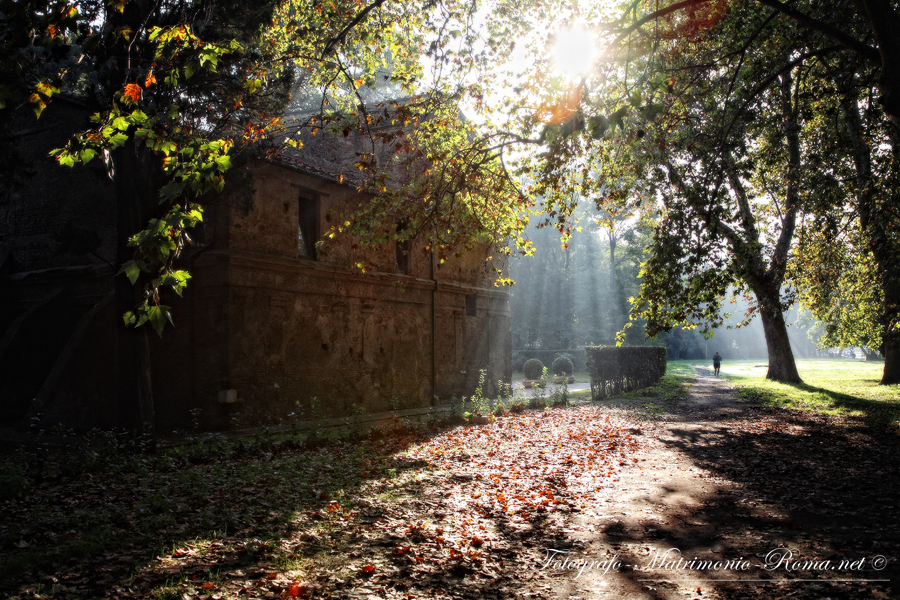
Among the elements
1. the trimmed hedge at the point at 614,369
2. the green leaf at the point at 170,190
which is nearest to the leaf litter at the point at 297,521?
the green leaf at the point at 170,190

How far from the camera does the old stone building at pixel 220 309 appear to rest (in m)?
13.2

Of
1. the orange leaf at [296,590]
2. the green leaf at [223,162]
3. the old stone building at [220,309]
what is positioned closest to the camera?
the green leaf at [223,162]

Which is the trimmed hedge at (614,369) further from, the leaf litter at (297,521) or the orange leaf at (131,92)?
the orange leaf at (131,92)

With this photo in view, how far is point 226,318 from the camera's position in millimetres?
13172

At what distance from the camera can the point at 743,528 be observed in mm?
5371

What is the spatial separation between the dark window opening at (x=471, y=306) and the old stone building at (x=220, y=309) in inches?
162

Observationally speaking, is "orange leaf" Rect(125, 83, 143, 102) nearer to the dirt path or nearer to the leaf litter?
the leaf litter

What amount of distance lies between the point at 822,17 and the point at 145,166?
43.8 ft

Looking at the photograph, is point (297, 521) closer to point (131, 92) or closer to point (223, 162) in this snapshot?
point (223, 162)

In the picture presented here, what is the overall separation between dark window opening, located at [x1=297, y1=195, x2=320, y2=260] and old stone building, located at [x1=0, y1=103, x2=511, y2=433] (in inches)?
1.6

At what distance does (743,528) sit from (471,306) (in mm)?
16627

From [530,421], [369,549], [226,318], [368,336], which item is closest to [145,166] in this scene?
[226,318]

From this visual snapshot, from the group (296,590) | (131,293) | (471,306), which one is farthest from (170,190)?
(471,306)

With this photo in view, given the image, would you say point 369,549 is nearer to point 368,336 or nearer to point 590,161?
point 590,161
